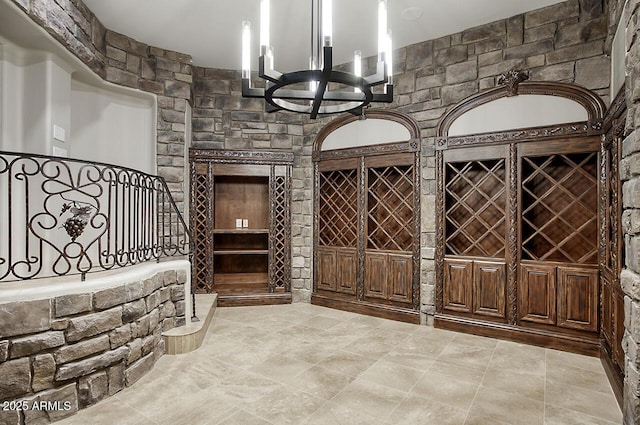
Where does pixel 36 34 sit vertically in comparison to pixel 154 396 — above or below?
above

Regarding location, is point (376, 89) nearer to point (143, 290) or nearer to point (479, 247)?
point (479, 247)

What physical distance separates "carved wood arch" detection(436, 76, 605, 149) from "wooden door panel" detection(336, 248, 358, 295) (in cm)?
173

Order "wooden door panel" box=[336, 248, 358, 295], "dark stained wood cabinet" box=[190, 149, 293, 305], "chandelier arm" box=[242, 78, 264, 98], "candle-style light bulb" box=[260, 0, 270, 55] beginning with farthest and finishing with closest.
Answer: "dark stained wood cabinet" box=[190, 149, 293, 305], "wooden door panel" box=[336, 248, 358, 295], "chandelier arm" box=[242, 78, 264, 98], "candle-style light bulb" box=[260, 0, 270, 55]

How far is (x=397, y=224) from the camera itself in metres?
4.48

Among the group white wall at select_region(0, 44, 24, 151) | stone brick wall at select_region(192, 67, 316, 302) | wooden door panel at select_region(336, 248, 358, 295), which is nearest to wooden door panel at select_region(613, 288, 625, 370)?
wooden door panel at select_region(336, 248, 358, 295)

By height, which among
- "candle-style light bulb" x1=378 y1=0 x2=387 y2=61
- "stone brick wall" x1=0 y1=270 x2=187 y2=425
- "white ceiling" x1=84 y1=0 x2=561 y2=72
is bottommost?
"stone brick wall" x1=0 y1=270 x2=187 y2=425

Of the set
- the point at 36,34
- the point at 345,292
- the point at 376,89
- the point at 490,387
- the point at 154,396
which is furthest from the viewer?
the point at 345,292

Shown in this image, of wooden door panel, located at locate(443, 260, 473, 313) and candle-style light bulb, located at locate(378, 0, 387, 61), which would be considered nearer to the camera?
candle-style light bulb, located at locate(378, 0, 387, 61)

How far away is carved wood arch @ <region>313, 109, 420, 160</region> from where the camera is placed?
4.18 metres

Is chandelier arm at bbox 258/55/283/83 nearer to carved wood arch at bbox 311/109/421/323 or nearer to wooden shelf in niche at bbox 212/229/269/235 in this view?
carved wood arch at bbox 311/109/421/323

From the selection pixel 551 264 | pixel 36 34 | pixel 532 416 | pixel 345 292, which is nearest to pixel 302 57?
pixel 36 34

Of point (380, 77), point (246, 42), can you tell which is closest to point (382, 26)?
point (380, 77)

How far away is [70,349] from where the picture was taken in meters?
2.23

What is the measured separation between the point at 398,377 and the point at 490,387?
64 centimetres
